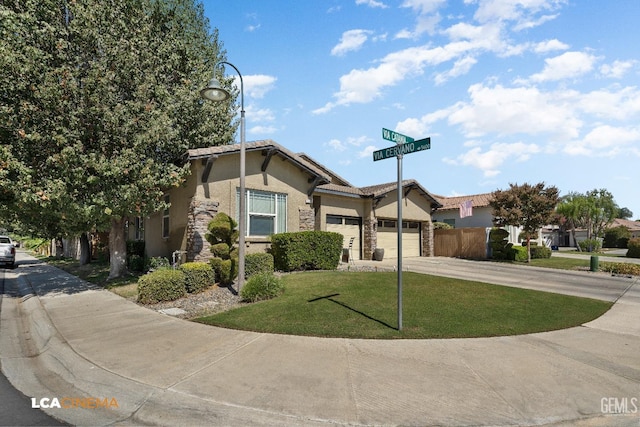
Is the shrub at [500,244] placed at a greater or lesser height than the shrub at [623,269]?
greater

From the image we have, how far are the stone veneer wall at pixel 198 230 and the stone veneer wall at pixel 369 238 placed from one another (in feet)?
32.0

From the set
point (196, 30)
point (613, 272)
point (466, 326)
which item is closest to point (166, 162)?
point (196, 30)

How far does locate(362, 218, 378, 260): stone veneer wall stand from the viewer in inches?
761

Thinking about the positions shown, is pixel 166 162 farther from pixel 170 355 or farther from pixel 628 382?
pixel 628 382

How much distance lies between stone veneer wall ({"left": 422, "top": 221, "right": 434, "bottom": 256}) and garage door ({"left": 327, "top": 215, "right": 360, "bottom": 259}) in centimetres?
664

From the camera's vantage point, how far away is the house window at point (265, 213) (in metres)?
13.8

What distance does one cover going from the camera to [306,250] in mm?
13383

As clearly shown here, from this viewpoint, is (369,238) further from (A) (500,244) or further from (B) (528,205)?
(B) (528,205)

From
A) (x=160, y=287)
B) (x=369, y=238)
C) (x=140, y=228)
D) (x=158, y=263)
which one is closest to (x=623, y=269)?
(x=369, y=238)

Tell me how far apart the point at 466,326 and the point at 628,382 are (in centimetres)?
247

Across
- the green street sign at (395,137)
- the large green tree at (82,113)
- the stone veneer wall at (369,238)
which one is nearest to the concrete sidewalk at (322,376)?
the green street sign at (395,137)

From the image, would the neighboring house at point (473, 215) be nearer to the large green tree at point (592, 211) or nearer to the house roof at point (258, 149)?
the house roof at point (258, 149)

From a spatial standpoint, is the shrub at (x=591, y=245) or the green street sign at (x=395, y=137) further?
the shrub at (x=591, y=245)

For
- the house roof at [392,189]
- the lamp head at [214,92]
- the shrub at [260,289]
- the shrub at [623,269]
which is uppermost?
the lamp head at [214,92]
